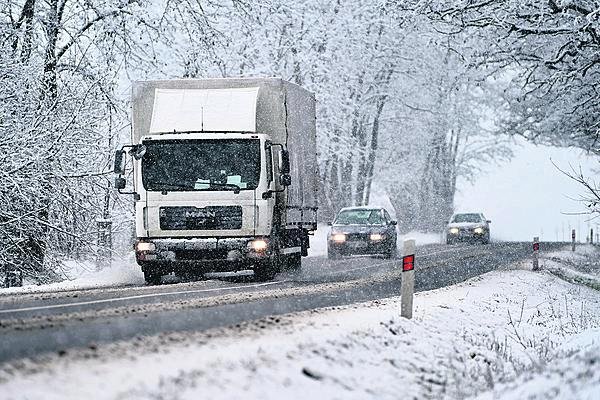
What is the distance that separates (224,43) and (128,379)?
718 inches

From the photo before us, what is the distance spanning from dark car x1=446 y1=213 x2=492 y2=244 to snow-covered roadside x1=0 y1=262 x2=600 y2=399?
31450 mm

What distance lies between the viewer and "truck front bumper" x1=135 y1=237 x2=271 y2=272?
53.7ft

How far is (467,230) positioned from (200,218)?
28.9 meters

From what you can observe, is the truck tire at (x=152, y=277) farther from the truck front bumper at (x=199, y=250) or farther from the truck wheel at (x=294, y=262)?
the truck wheel at (x=294, y=262)

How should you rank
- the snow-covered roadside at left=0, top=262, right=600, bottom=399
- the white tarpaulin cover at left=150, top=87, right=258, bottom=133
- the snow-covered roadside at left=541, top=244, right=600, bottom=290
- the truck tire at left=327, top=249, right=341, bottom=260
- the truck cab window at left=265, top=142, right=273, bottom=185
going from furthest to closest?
the truck tire at left=327, top=249, right=341, bottom=260
the snow-covered roadside at left=541, top=244, right=600, bottom=290
the white tarpaulin cover at left=150, top=87, right=258, bottom=133
the truck cab window at left=265, top=142, right=273, bottom=185
the snow-covered roadside at left=0, top=262, right=600, bottom=399

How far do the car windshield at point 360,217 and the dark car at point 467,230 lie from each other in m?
14.5

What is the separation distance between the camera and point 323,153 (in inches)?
1673

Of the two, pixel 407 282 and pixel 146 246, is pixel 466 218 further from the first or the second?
pixel 407 282

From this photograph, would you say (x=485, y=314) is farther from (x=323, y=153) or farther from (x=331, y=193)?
(x=331, y=193)

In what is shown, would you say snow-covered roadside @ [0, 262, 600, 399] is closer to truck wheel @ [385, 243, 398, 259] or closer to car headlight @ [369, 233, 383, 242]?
car headlight @ [369, 233, 383, 242]

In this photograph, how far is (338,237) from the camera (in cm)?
2880

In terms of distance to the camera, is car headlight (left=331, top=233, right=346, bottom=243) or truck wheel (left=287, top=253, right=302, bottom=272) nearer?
truck wheel (left=287, top=253, right=302, bottom=272)

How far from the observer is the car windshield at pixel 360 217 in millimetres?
29547

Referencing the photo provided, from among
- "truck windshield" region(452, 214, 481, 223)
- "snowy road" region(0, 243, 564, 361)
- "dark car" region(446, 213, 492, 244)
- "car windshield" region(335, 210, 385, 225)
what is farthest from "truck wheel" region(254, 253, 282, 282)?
"truck windshield" region(452, 214, 481, 223)
